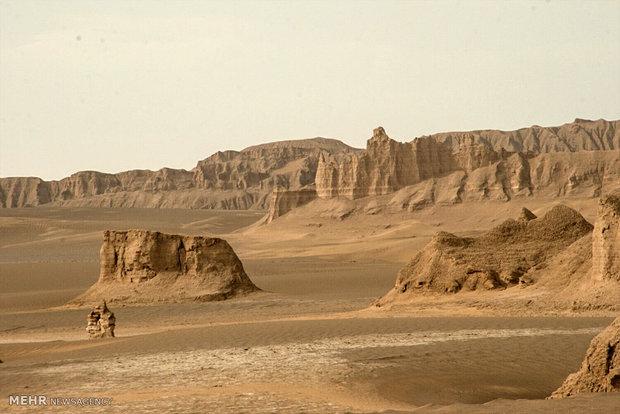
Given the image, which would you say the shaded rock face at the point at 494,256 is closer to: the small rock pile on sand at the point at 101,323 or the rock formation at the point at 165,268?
the small rock pile on sand at the point at 101,323

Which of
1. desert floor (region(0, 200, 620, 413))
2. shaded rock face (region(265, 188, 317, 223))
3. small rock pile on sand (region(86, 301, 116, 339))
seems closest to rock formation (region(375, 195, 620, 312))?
desert floor (region(0, 200, 620, 413))

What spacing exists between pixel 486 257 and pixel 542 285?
2638 mm

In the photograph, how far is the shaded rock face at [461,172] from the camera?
83688 millimetres

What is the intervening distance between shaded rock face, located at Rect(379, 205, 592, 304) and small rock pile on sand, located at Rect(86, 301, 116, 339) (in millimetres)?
7490

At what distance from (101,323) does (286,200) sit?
83921 millimetres

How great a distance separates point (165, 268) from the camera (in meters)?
31.4

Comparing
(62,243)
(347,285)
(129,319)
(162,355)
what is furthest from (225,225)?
(162,355)

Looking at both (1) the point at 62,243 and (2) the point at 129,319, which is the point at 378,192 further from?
(2) the point at 129,319

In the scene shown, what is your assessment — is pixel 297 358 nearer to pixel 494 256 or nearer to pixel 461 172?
pixel 494 256

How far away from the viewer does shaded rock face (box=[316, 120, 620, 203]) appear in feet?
275

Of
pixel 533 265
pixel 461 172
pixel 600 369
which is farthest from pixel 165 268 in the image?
pixel 461 172

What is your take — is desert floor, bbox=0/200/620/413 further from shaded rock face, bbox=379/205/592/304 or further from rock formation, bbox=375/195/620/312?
shaded rock face, bbox=379/205/592/304

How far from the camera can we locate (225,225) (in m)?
131

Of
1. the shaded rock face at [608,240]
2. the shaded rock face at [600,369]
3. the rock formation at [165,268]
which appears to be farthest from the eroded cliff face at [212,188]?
the shaded rock face at [600,369]
